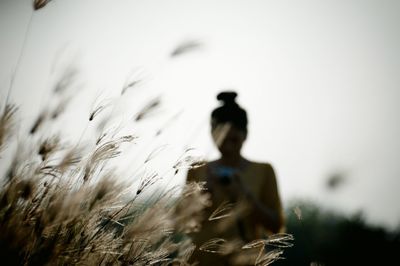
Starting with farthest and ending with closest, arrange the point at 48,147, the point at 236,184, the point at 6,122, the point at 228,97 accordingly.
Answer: the point at 228,97, the point at 236,184, the point at 48,147, the point at 6,122

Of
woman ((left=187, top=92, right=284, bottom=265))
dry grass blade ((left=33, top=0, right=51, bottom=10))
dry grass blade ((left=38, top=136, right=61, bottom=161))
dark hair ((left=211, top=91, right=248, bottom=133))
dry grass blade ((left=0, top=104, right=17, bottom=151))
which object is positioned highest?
dry grass blade ((left=33, top=0, right=51, bottom=10))

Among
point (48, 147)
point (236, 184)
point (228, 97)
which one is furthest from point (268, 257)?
point (228, 97)

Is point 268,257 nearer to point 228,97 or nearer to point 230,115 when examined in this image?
point 230,115

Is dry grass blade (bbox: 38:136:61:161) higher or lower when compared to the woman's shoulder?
higher

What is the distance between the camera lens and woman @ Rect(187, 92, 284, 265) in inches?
62.4

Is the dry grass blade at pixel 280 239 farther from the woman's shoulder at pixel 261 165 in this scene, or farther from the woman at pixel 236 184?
the woman's shoulder at pixel 261 165

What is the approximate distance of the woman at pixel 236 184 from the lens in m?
1.58

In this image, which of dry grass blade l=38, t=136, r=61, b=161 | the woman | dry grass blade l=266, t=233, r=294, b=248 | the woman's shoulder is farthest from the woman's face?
dry grass blade l=38, t=136, r=61, b=161

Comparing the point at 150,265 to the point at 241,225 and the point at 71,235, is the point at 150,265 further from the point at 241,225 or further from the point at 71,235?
A: the point at 241,225

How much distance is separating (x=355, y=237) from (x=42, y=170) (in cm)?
780

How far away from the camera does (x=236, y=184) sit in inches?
63.7

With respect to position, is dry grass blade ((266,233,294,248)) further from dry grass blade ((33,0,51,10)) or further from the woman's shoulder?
dry grass blade ((33,0,51,10))

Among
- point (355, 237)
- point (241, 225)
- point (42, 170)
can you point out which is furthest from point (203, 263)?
point (355, 237)

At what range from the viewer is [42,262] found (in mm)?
751
